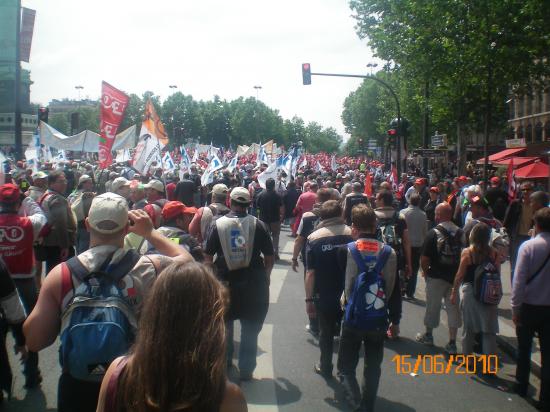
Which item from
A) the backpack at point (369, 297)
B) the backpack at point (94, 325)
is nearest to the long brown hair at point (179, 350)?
the backpack at point (94, 325)

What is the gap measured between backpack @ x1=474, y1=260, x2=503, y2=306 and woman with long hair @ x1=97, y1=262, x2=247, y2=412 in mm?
4732

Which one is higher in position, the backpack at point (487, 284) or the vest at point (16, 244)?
the vest at point (16, 244)

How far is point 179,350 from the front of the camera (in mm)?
1861

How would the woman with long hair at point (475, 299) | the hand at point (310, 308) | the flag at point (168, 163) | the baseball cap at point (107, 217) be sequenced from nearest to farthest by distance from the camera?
1. the baseball cap at point (107, 217)
2. the hand at point (310, 308)
3. the woman with long hair at point (475, 299)
4. the flag at point (168, 163)

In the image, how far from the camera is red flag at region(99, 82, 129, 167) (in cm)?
1216

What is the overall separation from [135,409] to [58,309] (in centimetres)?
123

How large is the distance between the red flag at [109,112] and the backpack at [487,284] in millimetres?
8618

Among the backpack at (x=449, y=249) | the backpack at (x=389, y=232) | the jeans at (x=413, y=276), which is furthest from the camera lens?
the jeans at (x=413, y=276)

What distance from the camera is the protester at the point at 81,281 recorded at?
112 inches

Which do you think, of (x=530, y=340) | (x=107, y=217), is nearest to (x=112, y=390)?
(x=107, y=217)

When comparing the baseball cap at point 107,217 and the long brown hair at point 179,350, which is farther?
the baseball cap at point 107,217

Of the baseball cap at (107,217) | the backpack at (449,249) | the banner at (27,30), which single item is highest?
the banner at (27,30)

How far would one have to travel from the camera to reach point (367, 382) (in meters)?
4.80
